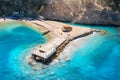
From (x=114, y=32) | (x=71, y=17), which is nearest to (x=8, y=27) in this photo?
(x=71, y=17)

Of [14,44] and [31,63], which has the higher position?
[14,44]

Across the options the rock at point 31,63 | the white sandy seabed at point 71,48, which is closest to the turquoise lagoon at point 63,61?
the white sandy seabed at point 71,48

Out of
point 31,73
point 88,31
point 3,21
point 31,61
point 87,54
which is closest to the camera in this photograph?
point 31,73

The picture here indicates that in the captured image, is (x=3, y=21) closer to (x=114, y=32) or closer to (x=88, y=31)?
(x=88, y=31)

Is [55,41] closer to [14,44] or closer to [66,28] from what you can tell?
[66,28]

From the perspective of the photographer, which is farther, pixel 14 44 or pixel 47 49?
pixel 14 44

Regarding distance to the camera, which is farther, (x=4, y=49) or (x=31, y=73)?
(x=4, y=49)

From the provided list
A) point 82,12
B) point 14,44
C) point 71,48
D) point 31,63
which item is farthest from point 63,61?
→ point 82,12
